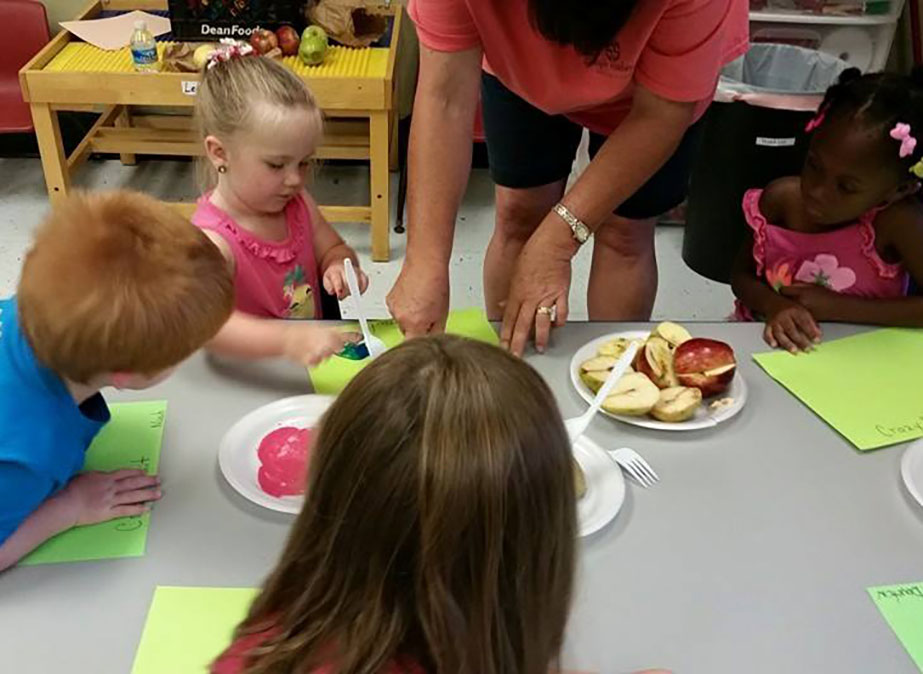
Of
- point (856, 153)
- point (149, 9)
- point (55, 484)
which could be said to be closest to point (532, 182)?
point (856, 153)

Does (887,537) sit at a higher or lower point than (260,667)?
lower

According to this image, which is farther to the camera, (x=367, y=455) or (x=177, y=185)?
(x=177, y=185)

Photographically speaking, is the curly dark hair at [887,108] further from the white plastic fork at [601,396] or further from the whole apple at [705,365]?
the white plastic fork at [601,396]

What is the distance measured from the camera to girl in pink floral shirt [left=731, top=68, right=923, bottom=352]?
1.26m

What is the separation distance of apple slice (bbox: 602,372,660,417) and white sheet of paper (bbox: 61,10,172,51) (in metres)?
2.00

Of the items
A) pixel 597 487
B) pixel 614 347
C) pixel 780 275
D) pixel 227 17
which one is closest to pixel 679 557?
pixel 597 487

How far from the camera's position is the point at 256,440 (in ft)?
3.18

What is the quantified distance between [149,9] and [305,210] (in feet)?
5.68

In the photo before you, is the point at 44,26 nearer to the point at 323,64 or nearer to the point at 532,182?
the point at 323,64

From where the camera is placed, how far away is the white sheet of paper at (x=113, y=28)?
8.21 ft

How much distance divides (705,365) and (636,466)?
7.3 inches

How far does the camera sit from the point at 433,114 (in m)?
1.18

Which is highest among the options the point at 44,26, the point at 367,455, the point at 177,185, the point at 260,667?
the point at 367,455

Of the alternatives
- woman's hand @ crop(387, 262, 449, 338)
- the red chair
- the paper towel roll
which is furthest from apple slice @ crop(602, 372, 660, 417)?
the red chair
